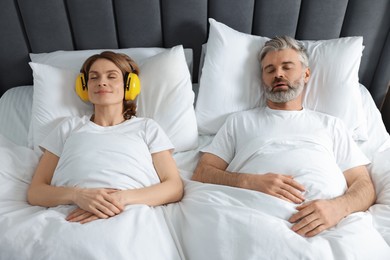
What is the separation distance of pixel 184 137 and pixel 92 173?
1.50ft

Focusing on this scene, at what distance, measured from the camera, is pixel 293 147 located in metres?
1.29

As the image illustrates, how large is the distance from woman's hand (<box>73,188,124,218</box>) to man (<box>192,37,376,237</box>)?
14.6 inches

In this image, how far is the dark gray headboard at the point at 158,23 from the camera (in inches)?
61.4

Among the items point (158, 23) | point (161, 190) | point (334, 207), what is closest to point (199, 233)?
point (161, 190)

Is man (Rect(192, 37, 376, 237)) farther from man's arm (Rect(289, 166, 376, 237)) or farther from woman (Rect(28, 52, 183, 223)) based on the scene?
woman (Rect(28, 52, 183, 223))

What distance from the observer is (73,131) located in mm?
1318

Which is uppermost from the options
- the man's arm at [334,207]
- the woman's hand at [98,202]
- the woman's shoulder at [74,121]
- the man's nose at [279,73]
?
the man's nose at [279,73]

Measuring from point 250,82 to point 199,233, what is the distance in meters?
0.81

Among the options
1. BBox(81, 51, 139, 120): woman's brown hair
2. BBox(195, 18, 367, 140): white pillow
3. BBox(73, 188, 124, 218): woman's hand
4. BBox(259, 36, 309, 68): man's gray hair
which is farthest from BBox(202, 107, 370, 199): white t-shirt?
BBox(73, 188, 124, 218): woman's hand

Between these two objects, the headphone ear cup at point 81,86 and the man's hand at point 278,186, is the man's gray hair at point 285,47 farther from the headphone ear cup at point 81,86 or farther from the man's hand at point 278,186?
the headphone ear cup at point 81,86

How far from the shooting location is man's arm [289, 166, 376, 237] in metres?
1.02

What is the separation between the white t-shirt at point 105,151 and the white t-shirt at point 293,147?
0.26m

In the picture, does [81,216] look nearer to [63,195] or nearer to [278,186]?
[63,195]

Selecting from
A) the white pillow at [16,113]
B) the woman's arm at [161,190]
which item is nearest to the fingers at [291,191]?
A: the woman's arm at [161,190]
